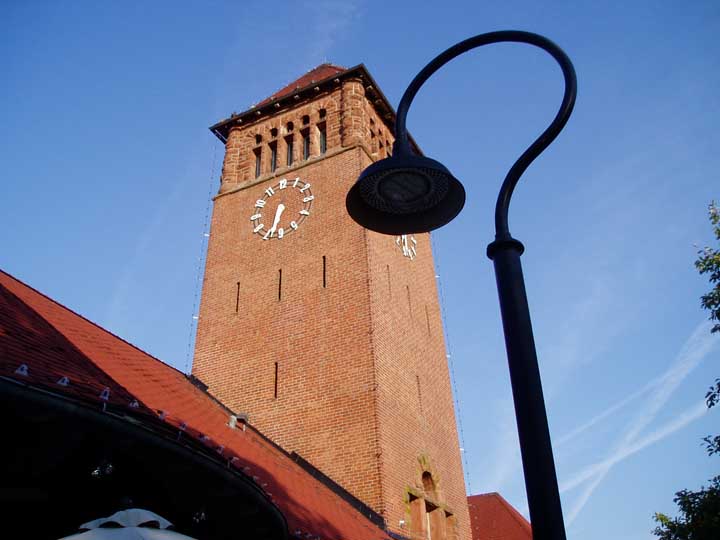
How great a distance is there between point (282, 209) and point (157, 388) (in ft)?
24.6

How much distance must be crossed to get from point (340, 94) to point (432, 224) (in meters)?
15.3

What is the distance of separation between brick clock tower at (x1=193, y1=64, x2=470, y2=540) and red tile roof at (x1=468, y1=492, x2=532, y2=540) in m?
10.7

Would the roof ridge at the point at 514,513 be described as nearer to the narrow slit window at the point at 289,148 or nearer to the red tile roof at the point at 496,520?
A: the red tile roof at the point at 496,520

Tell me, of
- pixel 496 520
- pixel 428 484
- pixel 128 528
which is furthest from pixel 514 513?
pixel 128 528

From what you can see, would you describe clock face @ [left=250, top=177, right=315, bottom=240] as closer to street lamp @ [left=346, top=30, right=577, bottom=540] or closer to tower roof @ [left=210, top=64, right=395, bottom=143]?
tower roof @ [left=210, top=64, right=395, bottom=143]

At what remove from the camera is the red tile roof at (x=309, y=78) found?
20.2 meters

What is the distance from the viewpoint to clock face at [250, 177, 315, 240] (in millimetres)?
16672

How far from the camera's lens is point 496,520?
26.1m

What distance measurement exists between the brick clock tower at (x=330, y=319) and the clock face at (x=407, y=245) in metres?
0.06

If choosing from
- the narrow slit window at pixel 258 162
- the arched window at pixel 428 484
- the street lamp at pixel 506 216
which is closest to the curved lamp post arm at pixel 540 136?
the street lamp at pixel 506 216

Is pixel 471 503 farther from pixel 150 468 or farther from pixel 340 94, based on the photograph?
pixel 150 468

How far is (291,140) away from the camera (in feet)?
62.7

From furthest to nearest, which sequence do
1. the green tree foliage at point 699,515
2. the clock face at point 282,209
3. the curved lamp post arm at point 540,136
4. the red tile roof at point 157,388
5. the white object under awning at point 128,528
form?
1. the clock face at point 282,209
2. the green tree foliage at point 699,515
3. the red tile roof at point 157,388
4. the white object under awning at point 128,528
5. the curved lamp post arm at point 540,136

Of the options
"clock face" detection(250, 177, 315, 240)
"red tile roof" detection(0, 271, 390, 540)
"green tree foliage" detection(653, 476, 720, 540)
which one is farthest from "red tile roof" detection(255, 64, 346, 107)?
"green tree foliage" detection(653, 476, 720, 540)
